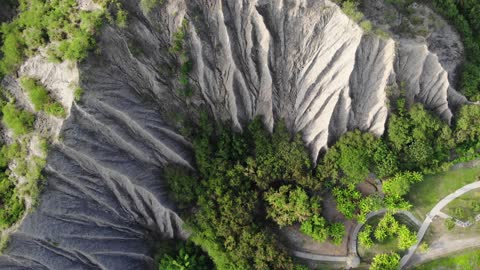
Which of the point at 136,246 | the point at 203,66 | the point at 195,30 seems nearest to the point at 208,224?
the point at 136,246

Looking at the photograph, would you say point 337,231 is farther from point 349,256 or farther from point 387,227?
point 387,227

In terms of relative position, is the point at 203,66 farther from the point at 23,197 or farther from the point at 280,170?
the point at 23,197

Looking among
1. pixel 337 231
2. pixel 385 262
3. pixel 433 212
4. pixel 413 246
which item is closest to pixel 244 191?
pixel 337 231

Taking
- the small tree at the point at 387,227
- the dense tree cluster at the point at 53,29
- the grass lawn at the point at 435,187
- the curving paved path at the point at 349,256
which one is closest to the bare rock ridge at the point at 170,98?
the dense tree cluster at the point at 53,29

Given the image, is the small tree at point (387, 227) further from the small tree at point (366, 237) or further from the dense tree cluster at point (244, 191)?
the dense tree cluster at point (244, 191)

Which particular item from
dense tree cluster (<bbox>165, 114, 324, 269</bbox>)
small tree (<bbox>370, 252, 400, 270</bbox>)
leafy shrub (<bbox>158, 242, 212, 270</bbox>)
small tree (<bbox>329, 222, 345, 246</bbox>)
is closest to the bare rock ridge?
dense tree cluster (<bbox>165, 114, 324, 269</bbox>)

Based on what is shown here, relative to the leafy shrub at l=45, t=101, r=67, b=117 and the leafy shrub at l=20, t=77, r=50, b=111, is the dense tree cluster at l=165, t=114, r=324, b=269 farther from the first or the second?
the leafy shrub at l=20, t=77, r=50, b=111
